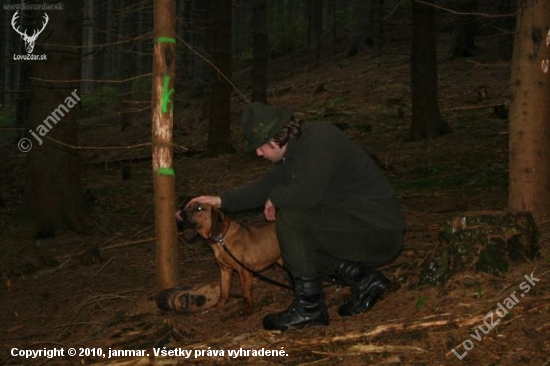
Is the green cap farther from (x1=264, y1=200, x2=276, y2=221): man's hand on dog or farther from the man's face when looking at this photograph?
(x1=264, y1=200, x2=276, y2=221): man's hand on dog

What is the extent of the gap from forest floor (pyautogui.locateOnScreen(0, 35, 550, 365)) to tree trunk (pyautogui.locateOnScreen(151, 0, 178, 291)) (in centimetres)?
97

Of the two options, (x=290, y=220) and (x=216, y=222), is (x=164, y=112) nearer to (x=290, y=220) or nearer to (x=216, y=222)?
(x=216, y=222)

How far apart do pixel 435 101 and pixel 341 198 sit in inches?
425

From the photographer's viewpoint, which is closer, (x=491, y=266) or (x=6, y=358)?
(x=491, y=266)

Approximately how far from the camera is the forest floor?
459cm

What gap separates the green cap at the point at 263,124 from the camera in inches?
209

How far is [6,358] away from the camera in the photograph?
6.17 meters

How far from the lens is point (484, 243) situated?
5340mm

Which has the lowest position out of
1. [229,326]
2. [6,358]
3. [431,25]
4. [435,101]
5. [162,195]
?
[6,358]

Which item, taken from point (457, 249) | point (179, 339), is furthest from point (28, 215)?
point (457, 249)

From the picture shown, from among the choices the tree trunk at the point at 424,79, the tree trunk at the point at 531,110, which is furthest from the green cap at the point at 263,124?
the tree trunk at the point at 424,79

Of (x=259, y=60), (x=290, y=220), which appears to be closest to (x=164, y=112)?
(x=290, y=220)

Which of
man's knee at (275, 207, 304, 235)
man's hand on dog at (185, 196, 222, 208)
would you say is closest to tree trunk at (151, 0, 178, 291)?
man's hand on dog at (185, 196, 222, 208)

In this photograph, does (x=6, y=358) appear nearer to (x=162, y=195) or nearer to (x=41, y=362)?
(x=41, y=362)
